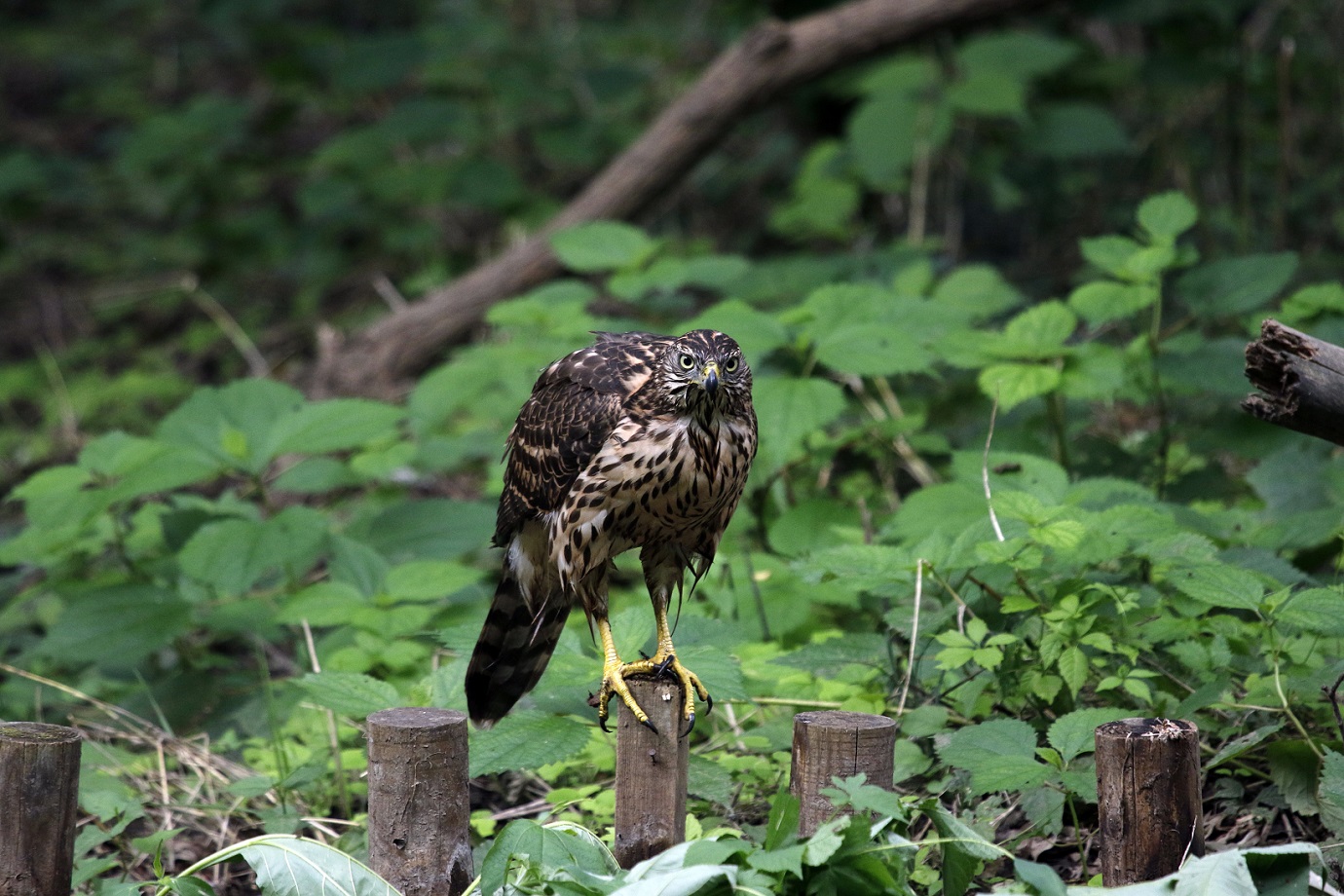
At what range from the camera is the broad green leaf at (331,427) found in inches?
172

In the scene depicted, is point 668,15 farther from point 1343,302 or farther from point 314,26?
point 1343,302

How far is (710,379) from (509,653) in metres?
1.05

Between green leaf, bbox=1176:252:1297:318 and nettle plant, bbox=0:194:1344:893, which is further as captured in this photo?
green leaf, bbox=1176:252:1297:318

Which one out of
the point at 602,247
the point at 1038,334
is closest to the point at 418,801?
the point at 1038,334

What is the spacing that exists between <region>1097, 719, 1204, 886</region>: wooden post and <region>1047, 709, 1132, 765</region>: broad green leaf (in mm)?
261

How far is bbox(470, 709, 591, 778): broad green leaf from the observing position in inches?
111

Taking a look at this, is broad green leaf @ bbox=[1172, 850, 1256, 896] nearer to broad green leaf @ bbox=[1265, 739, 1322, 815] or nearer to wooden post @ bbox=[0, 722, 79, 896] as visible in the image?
broad green leaf @ bbox=[1265, 739, 1322, 815]

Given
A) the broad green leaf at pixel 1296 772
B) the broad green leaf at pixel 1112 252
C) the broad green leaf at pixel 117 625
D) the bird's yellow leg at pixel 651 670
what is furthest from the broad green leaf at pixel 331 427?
the broad green leaf at pixel 1296 772

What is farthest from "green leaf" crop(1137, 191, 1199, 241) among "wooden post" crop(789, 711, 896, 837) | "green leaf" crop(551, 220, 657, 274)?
"wooden post" crop(789, 711, 896, 837)

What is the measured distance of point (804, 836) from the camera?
2523 millimetres

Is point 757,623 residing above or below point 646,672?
below

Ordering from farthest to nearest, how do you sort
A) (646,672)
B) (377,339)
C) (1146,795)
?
(377,339) < (646,672) < (1146,795)

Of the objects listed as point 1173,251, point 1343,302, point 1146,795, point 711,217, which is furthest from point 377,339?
point 1146,795

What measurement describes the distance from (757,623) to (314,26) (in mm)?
7583
